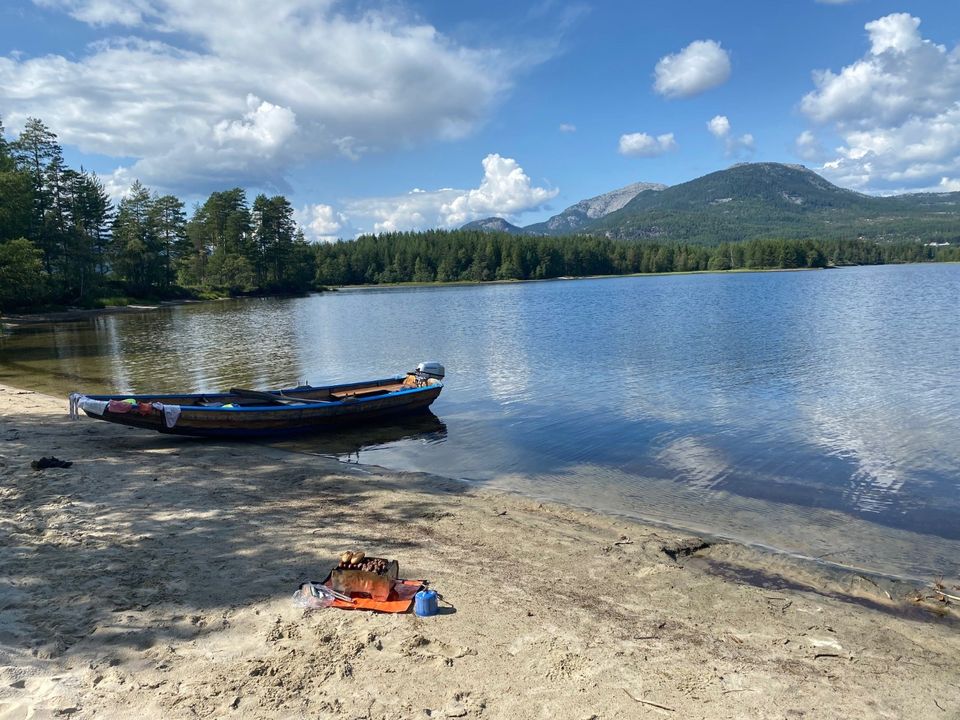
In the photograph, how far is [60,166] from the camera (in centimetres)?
6562

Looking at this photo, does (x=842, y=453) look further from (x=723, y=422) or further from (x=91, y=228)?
(x=91, y=228)

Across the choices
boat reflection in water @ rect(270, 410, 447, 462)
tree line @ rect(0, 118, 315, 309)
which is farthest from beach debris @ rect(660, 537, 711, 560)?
tree line @ rect(0, 118, 315, 309)

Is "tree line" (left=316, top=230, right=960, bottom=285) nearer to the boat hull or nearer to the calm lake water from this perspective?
the calm lake water

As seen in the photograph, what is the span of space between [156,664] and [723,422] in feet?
53.0

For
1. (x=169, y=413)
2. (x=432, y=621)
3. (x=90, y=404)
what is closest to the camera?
(x=432, y=621)

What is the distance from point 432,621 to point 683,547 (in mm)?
4831

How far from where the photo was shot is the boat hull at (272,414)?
14.5 metres

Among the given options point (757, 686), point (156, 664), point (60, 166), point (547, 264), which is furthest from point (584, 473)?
point (547, 264)

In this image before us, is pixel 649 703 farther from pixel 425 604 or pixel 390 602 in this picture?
pixel 390 602

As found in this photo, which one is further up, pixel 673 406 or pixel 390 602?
pixel 390 602

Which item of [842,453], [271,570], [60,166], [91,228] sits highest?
[60,166]

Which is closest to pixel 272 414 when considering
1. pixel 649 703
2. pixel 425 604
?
pixel 425 604

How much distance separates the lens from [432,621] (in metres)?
6.48

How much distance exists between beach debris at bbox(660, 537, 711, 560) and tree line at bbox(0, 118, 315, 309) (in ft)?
154
